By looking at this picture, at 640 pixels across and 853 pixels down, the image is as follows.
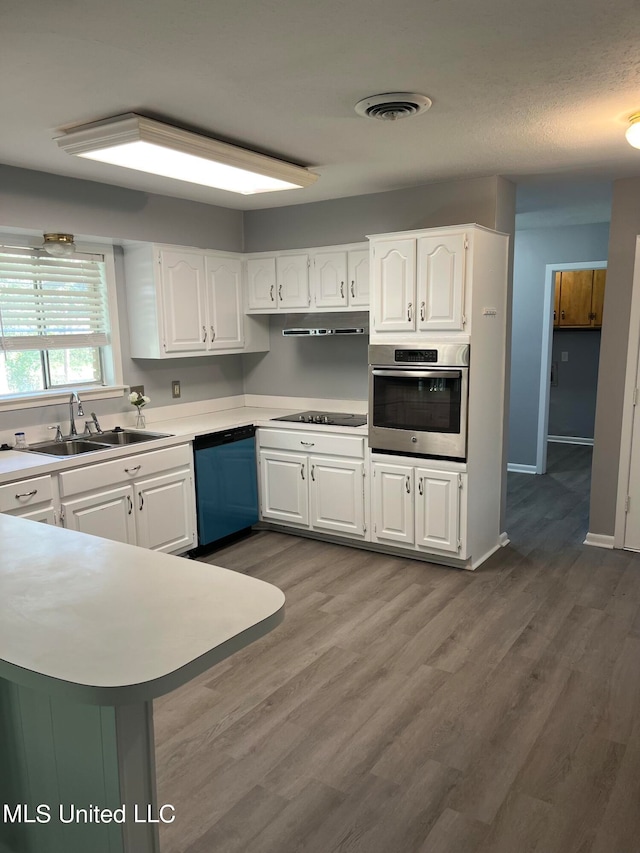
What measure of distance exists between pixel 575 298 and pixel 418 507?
464cm

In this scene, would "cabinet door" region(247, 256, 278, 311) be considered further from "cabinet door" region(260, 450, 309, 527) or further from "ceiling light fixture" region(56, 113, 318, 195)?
"ceiling light fixture" region(56, 113, 318, 195)

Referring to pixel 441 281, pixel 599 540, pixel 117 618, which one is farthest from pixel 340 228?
pixel 117 618

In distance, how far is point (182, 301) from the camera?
4516 millimetres

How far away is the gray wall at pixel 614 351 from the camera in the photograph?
4078 millimetres

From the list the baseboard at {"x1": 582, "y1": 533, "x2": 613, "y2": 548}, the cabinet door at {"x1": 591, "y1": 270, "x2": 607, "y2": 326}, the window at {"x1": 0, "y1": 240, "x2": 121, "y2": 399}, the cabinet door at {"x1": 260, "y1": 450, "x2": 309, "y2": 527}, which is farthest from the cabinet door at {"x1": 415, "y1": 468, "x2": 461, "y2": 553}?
the cabinet door at {"x1": 591, "y1": 270, "x2": 607, "y2": 326}

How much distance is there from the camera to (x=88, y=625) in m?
1.44

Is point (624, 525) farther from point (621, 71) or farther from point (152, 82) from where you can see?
point (152, 82)

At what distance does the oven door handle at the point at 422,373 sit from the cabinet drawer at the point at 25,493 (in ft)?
6.77

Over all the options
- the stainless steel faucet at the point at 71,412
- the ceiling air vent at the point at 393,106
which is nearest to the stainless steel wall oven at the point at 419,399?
the ceiling air vent at the point at 393,106

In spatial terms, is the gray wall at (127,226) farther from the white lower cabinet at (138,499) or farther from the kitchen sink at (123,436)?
the white lower cabinet at (138,499)

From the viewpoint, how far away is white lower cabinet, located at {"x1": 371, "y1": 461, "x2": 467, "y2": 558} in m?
3.96

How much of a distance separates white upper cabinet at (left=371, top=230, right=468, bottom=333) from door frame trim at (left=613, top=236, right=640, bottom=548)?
124 centimetres

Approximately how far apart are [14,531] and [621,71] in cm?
261

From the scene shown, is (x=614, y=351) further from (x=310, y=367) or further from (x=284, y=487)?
(x=284, y=487)
